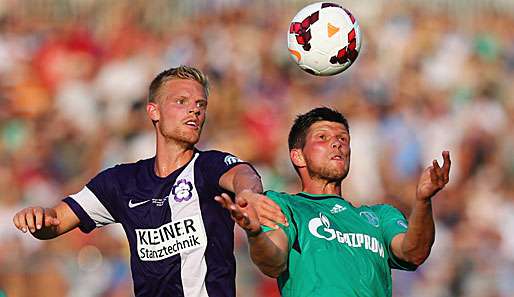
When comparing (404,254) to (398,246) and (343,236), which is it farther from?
(343,236)

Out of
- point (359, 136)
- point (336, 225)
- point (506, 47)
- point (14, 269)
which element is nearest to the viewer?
point (336, 225)

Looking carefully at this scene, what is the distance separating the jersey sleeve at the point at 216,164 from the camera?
4770 millimetres

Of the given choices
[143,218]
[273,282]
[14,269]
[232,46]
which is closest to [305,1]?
[232,46]

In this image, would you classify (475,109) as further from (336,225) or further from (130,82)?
(336,225)

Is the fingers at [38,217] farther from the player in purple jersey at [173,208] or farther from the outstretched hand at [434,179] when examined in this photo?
the outstretched hand at [434,179]

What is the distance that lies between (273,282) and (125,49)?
10.2 feet

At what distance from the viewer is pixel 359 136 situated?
373 inches

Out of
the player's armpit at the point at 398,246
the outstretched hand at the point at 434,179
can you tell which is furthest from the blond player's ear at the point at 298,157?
the outstretched hand at the point at 434,179

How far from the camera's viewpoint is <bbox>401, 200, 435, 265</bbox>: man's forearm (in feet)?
13.9

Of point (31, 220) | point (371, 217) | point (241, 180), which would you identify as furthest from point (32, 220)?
point (371, 217)

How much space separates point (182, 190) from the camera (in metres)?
4.85

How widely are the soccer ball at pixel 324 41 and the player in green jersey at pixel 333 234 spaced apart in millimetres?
1439

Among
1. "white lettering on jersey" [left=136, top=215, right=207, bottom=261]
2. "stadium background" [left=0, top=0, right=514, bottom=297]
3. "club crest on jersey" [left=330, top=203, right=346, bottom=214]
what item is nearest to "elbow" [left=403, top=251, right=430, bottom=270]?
"club crest on jersey" [left=330, top=203, right=346, bottom=214]

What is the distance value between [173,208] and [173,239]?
173mm
